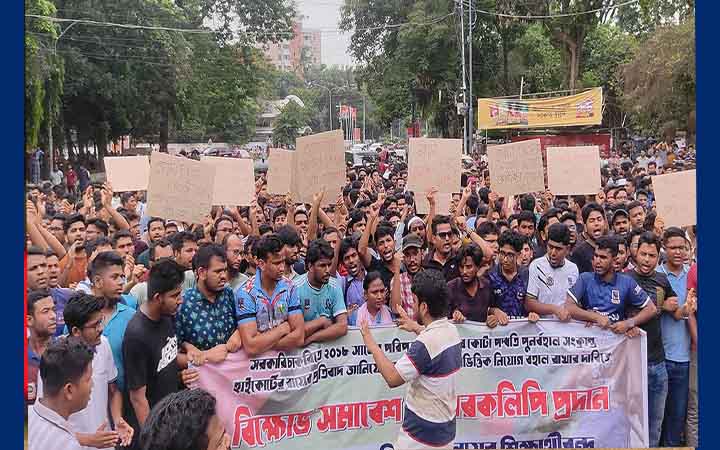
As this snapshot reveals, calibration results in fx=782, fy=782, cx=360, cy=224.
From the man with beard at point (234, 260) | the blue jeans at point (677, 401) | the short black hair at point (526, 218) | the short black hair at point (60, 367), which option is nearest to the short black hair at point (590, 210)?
the short black hair at point (526, 218)

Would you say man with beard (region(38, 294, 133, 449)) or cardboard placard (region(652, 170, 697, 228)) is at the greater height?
cardboard placard (region(652, 170, 697, 228))

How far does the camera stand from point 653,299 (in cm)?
527

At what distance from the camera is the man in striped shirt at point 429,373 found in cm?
389

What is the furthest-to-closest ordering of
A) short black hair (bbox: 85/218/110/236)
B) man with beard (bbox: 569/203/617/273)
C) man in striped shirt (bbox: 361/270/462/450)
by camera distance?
short black hair (bbox: 85/218/110/236), man with beard (bbox: 569/203/617/273), man in striped shirt (bbox: 361/270/462/450)

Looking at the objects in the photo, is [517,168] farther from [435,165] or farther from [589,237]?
[589,237]

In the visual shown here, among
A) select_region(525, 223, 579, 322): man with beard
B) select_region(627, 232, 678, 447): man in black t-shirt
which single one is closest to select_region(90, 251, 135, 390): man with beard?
select_region(525, 223, 579, 322): man with beard

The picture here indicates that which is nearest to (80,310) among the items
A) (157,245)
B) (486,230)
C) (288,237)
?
(288,237)

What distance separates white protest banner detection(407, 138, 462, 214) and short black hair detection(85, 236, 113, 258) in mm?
2960

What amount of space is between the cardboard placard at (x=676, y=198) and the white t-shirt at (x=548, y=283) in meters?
1.26

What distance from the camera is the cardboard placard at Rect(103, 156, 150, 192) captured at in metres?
8.67

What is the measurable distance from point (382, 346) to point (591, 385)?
1475 millimetres

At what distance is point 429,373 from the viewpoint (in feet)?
12.8

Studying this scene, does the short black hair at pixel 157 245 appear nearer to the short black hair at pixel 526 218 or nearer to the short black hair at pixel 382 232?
the short black hair at pixel 382 232

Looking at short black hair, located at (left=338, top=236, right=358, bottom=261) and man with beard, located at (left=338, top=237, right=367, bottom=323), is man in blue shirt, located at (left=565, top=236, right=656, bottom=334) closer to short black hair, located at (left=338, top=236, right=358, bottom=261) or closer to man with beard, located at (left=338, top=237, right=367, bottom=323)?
man with beard, located at (left=338, top=237, right=367, bottom=323)
